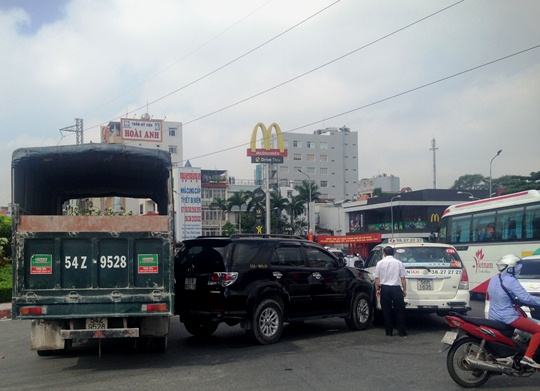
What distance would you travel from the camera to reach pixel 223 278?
1018 cm

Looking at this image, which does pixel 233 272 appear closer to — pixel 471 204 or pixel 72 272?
pixel 72 272

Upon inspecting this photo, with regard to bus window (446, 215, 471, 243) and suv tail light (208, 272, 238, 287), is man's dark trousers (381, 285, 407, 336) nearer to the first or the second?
suv tail light (208, 272, 238, 287)

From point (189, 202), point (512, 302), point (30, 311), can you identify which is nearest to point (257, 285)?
point (30, 311)

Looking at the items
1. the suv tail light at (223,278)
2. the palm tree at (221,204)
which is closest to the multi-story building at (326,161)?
the palm tree at (221,204)

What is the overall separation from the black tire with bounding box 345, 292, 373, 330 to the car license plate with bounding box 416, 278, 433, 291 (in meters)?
1.13

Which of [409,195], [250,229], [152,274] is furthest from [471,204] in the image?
[250,229]

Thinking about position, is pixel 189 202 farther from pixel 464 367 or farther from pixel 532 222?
pixel 464 367

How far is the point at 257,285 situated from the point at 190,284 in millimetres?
1212

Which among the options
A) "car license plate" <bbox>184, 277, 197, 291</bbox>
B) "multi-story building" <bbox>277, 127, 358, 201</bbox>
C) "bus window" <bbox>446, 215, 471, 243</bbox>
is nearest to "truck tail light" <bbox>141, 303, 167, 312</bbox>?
"car license plate" <bbox>184, 277, 197, 291</bbox>

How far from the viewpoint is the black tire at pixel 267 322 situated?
1039cm

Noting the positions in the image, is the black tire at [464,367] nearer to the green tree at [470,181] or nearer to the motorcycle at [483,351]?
the motorcycle at [483,351]

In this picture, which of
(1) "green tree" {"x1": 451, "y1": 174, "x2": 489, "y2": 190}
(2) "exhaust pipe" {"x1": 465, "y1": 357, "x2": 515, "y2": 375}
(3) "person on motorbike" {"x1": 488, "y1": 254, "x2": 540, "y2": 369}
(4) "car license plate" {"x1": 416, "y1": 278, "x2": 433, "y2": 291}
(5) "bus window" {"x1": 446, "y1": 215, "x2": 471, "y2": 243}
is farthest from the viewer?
(1) "green tree" {"x1": 451, "y1": 174, "x2": 489, "y2": 190}

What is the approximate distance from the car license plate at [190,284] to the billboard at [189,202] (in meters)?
21.2

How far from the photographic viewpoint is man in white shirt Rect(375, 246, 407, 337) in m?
11.3
